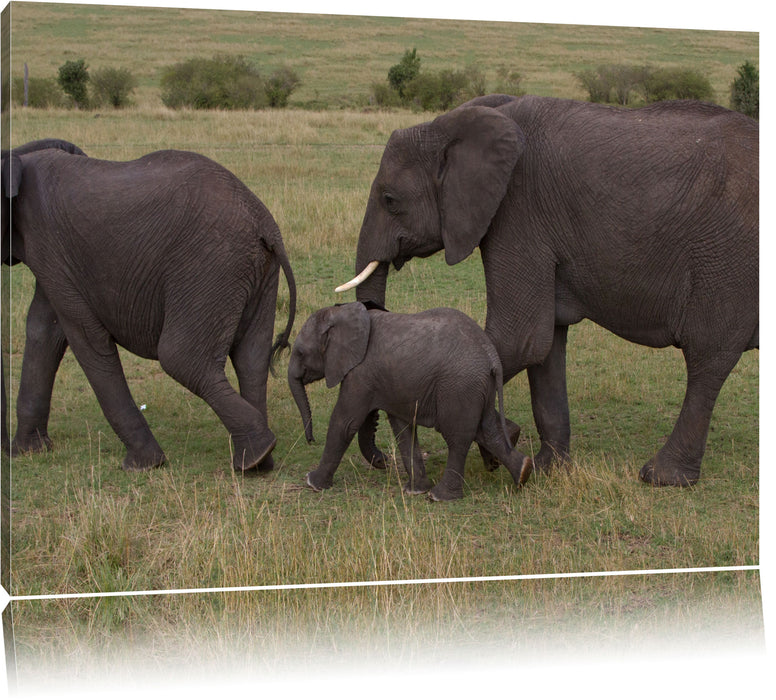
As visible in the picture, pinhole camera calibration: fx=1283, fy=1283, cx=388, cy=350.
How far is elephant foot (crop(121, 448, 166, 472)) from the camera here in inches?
265

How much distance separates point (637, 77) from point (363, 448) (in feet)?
8.40

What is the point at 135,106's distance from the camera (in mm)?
8023

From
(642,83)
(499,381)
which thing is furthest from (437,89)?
(499,381)

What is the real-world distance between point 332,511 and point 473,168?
5.92 feet

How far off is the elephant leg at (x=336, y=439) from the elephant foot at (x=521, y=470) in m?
0.77

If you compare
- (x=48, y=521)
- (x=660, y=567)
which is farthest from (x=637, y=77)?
(x=48, y=521)

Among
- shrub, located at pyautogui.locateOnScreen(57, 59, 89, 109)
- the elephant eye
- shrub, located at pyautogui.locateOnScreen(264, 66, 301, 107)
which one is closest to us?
the elephant eye

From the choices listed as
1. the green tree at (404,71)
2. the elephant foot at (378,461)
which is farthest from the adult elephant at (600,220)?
the elephant foot at (378,461)

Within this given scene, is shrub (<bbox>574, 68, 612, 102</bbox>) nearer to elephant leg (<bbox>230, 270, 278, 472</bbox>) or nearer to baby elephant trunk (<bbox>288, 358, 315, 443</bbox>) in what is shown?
elephant leg (<bbox>230, 270, 278, 472</bbox>)

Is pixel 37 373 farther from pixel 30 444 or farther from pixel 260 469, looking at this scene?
pixel 260 469

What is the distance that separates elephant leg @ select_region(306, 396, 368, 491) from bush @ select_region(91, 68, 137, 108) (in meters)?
2.85

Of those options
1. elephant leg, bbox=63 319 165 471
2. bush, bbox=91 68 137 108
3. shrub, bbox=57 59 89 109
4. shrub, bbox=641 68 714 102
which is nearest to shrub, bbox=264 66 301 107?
bush, bbox=91 68 137 108

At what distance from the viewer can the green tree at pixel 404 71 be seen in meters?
6.94

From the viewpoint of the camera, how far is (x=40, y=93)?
6.69m
